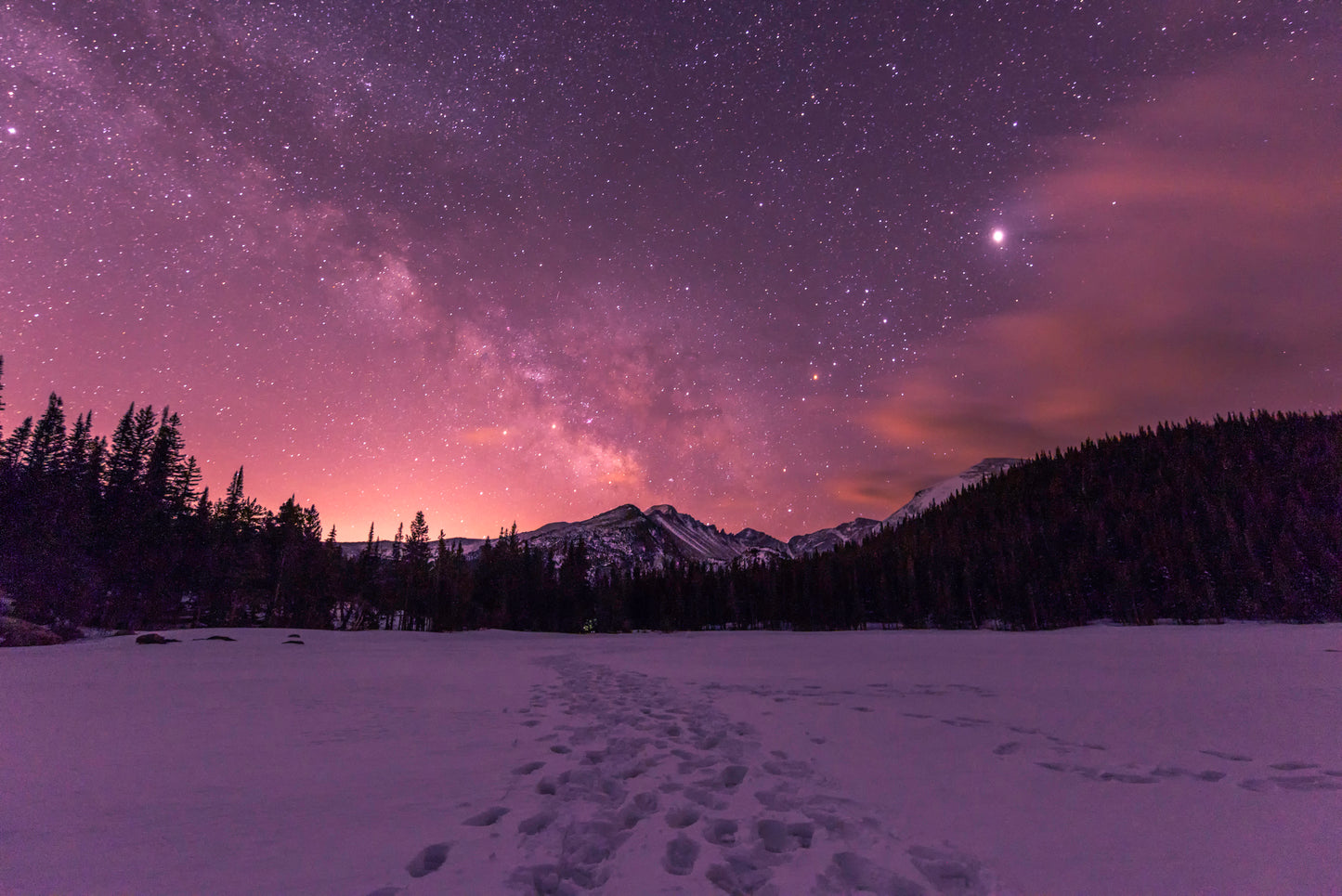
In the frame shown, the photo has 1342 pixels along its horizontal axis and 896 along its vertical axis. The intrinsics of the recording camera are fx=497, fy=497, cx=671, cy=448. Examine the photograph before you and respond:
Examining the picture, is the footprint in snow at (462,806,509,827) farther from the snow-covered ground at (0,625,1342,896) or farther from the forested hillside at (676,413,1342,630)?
the forested hillside at (676,413,1342,630)

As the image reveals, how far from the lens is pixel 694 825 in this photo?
13.1 ft

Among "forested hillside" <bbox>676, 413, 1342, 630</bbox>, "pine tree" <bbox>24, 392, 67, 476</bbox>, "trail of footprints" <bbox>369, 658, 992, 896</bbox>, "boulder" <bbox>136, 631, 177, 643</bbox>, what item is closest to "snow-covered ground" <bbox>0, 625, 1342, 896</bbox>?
"trail of footprints" <bbox>369, 658, 992, 896</bbox>

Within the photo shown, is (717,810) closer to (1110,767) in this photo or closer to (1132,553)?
(1110,767)

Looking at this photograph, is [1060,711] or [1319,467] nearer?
[1060,711]

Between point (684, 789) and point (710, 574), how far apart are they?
314 feet

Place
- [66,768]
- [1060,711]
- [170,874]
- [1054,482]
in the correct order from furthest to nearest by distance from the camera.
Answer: [1054,482], [1060,711], [66,768], [170,874]

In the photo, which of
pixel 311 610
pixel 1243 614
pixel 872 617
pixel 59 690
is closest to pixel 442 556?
pixel 311 610

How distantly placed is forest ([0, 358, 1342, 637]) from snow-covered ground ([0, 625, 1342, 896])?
3291 centimetres

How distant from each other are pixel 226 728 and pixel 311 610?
67437mm

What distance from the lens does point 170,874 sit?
2.85 m

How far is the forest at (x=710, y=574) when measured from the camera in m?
44.8

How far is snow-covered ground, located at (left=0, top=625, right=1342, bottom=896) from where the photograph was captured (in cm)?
301

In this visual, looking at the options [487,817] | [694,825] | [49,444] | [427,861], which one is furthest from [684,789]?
[49,444]

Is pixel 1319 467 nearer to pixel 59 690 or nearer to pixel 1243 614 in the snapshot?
pixel 1243 614
